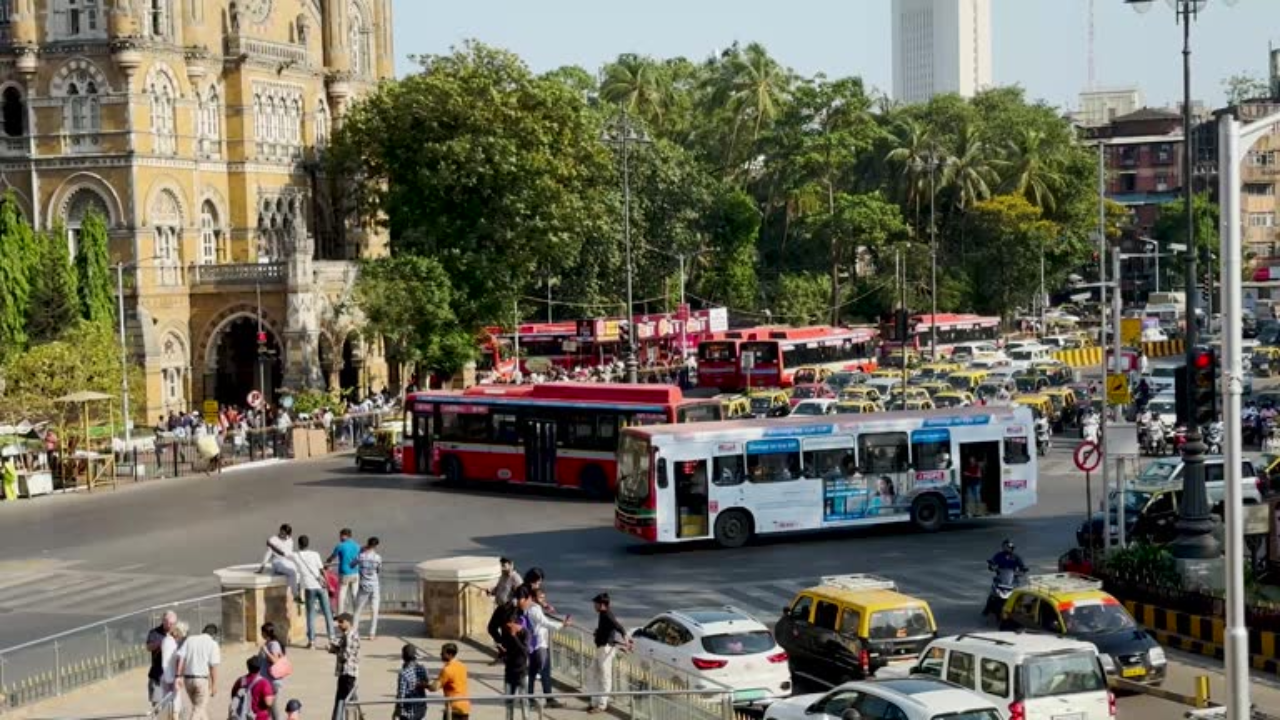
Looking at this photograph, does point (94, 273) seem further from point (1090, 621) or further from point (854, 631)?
point (1090, 621)

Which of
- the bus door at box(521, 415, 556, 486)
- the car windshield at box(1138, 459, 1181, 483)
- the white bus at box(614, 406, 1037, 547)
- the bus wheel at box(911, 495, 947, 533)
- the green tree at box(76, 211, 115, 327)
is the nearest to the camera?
the white bus at box(614, 406, 1037, 547)

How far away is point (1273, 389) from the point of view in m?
55.1

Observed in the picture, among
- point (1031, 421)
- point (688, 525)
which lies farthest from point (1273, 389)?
point (688, 525)

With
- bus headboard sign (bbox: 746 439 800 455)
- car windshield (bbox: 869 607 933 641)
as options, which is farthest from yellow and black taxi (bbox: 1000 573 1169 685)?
bus headboard sign (bbox: 746 439 800 455)

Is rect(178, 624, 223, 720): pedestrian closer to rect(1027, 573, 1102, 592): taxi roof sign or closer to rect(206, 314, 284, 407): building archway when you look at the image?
rect(1027, 573, 1102, 592): taxi roof sign

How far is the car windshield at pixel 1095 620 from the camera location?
864 inches

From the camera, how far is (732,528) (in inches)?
1316

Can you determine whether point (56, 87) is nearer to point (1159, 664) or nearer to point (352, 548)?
point (352, 548)

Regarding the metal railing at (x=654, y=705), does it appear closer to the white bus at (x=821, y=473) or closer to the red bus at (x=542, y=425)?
the white bus at (x=821, y=473)

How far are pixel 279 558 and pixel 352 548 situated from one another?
3.12ft

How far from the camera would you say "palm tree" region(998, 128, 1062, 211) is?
335 feet

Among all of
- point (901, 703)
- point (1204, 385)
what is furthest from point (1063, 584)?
point (901, 703)

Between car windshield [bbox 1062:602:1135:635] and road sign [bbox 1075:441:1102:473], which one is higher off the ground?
road sign [bbox 1075:441:1102:473]

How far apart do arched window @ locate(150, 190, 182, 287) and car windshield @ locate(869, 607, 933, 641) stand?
45857 millimetres
